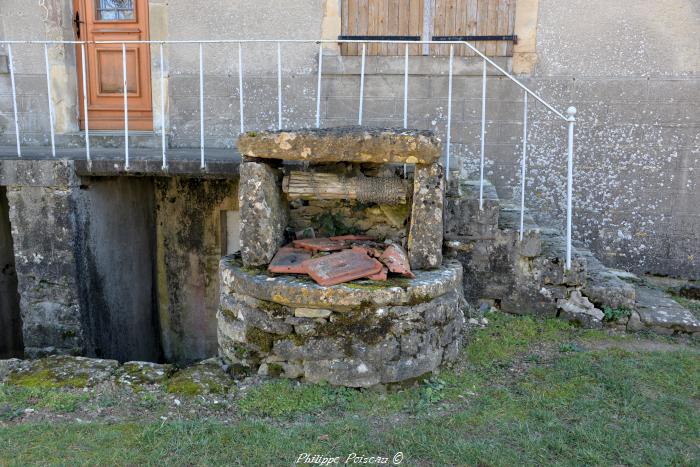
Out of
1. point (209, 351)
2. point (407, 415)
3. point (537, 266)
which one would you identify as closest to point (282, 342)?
point (407, 415)

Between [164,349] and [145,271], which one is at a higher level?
[145,271]

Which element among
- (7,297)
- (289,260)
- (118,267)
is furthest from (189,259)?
(289,260)

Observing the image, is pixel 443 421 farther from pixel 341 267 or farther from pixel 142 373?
pixel 142 373

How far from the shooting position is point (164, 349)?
6.24m

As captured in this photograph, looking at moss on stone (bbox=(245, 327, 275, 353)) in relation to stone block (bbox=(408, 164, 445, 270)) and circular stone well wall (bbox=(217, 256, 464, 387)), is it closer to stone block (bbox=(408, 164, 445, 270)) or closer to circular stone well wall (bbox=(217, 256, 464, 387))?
circular stone well wall (bbox=(217, 256, 464, 387))

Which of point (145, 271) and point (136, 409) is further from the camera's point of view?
point (145, 271)

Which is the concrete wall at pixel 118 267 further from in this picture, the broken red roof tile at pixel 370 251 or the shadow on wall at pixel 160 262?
the broken red roof tile at pixel 370 251

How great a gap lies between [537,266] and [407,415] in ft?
5.97

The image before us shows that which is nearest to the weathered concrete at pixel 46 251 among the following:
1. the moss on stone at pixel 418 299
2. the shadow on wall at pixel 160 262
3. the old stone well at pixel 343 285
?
the shadow on wall at pixel 160 262

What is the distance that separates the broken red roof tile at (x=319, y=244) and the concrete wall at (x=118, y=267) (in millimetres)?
2197

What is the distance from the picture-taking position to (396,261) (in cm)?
358

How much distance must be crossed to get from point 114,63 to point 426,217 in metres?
4.22

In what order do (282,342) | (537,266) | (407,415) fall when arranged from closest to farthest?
(407,415), (282,342), (537,266)

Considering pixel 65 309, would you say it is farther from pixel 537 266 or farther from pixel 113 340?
pixel 537 266
